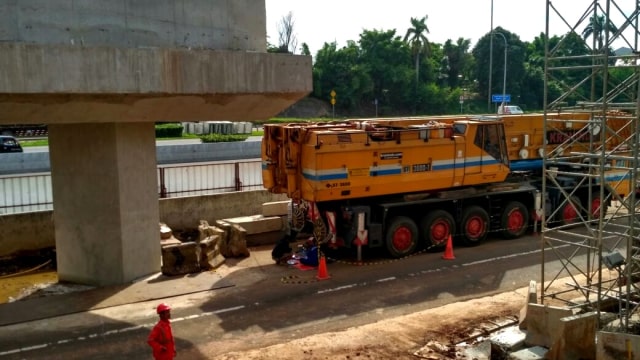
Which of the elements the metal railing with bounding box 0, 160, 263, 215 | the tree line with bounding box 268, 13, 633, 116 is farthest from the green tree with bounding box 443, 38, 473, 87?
the metal railing with bounding box 0, 160, 263, 215

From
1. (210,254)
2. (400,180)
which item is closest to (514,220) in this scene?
(400,180)

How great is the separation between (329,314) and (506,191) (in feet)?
23.7

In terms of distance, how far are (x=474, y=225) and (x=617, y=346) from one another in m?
7.29

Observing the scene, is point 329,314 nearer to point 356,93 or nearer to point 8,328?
point 8,328

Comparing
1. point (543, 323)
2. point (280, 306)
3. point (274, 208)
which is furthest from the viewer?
point (274, 208)

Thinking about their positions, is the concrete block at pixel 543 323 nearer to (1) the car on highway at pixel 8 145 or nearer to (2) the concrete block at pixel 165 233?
(2) the concrete block at pixel 165 233

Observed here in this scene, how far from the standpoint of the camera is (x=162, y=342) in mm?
7133

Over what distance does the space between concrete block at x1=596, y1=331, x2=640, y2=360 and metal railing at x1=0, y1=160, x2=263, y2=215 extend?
11950 mm

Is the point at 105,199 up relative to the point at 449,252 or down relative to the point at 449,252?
up

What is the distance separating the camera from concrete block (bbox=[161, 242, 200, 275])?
501 inches

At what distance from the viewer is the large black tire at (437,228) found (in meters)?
14.5

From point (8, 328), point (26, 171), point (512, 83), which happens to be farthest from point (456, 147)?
point (512, 83)

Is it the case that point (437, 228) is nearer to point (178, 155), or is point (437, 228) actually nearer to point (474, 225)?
point (474, 225)

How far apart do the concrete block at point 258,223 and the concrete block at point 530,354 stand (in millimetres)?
8240
